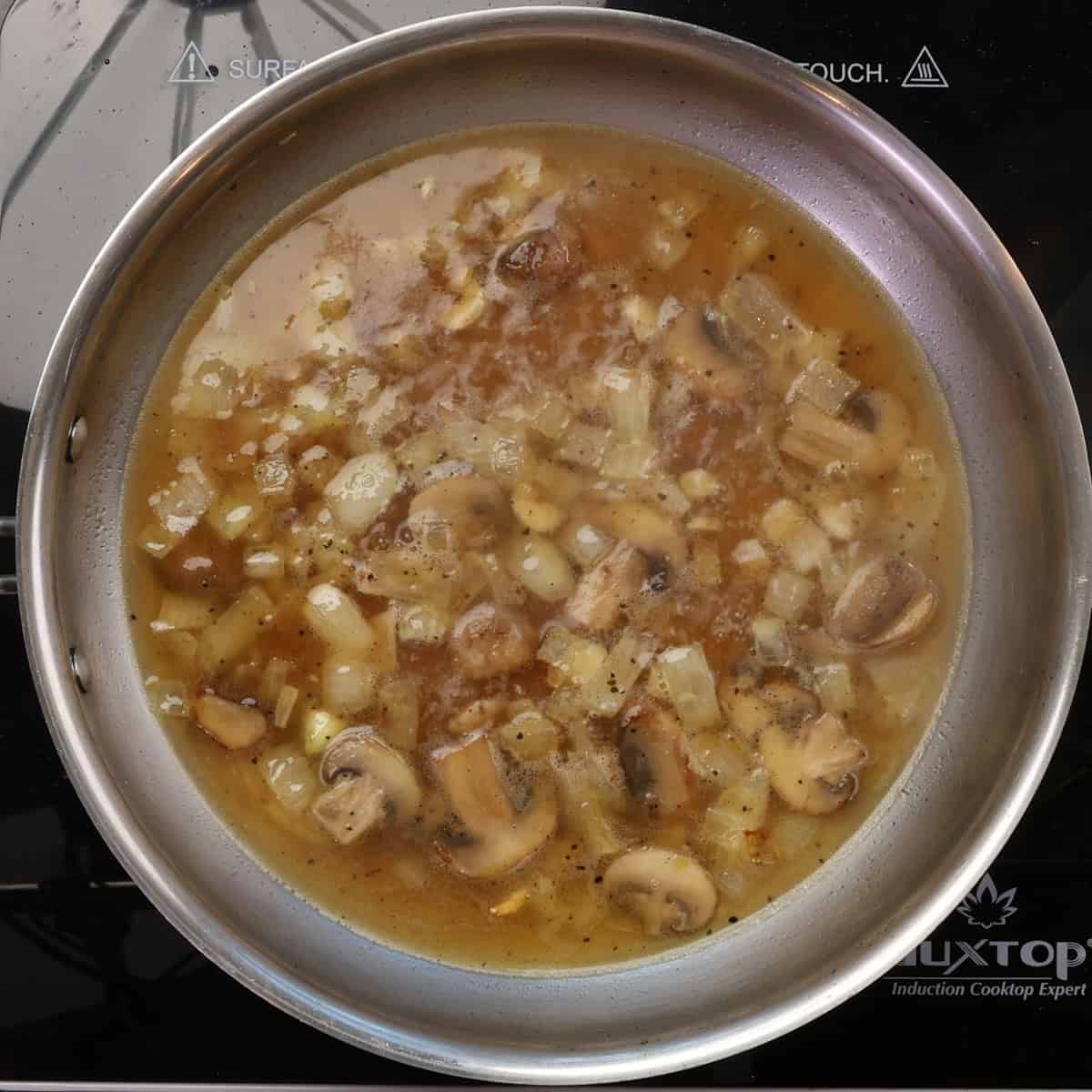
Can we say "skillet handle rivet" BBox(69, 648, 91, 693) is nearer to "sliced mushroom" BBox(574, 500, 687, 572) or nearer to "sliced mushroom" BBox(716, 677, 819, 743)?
"sliced mushroom" BBox(574, 500, 687, 572)

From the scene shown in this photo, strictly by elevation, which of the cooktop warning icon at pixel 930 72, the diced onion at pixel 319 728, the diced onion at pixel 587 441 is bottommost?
the diced onion at pixel 319 728

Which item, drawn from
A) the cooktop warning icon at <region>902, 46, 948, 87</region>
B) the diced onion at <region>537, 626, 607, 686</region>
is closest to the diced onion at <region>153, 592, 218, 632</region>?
the diced onion at <region>537, 626, 607, 686</region>

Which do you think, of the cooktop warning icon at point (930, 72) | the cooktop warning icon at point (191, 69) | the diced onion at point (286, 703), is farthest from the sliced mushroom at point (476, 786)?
the cooktop warning icon at point (930, 72)

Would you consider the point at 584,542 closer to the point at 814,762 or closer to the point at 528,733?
the point at 528,733

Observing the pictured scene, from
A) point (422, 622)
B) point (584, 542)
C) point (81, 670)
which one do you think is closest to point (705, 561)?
point (584, 542)

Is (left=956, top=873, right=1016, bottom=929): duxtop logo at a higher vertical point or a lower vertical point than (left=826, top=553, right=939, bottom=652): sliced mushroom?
lower

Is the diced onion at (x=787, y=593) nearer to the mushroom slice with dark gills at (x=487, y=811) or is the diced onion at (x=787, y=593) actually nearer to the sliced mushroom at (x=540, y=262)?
the mushroom slice with dark gills at (x=487, y=811)
